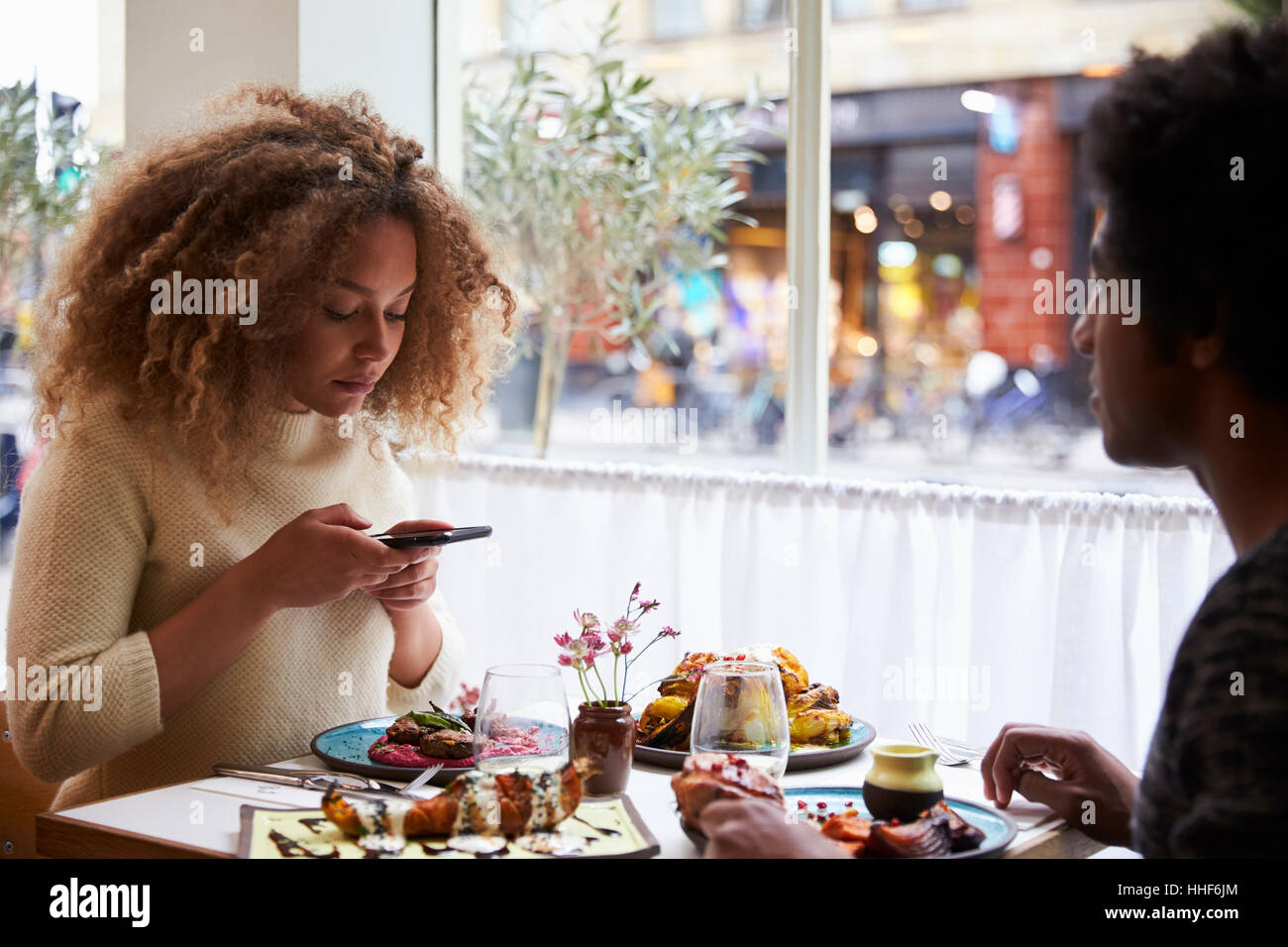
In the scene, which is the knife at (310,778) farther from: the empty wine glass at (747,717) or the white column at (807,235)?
the white column at (807,235)

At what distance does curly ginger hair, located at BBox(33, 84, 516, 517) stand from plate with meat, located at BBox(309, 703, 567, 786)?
367 mm

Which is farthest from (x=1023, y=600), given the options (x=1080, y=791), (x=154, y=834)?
(x=154, y=834)

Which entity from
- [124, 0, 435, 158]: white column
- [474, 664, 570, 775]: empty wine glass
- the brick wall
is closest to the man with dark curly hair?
[474, 664, 570, 775]: empty wine glass

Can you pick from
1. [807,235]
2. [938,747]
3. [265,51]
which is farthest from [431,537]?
[265,51]

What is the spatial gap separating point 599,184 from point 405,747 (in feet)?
7.30

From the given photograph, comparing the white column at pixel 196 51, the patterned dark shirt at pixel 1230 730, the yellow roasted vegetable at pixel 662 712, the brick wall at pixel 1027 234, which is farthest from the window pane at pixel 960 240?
the patterned dark shirt at pixel 1230 730

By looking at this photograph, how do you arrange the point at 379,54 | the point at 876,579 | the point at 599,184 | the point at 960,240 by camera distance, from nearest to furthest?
the point at 876,579
the point at 379,54
the point at 599,184
the point at 960,240

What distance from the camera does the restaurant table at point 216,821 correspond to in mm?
1255

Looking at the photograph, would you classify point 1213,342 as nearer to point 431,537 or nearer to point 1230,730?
point 1230,730

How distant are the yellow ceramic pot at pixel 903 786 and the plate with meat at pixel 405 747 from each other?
0.34 meters

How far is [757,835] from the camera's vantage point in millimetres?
1092

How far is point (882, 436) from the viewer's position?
3.35 m

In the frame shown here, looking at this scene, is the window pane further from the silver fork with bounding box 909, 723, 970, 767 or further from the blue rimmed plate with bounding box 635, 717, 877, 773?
the blue rimmed plate with bounding box 635, 717, 877, 773
